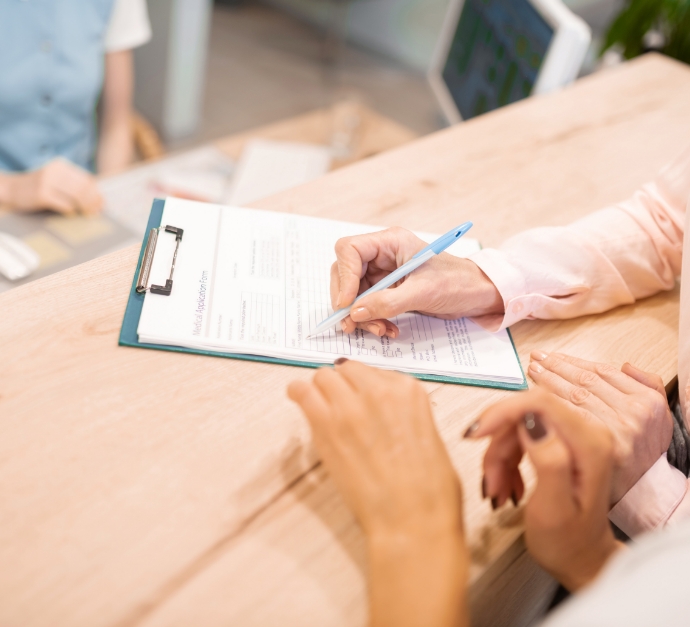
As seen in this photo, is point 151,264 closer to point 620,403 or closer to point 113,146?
point 620,403

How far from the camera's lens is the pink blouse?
2.32 feet

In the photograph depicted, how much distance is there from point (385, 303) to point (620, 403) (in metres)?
0.26

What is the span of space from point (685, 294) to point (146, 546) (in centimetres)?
67

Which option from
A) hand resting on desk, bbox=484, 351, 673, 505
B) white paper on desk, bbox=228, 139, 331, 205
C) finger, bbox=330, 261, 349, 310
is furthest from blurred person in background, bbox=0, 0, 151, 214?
hand resting on desk, bbox=484, 351, 673, 505

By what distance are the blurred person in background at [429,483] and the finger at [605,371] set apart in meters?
0.18

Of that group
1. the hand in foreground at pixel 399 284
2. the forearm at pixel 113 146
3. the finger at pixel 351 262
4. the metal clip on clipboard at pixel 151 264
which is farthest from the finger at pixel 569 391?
the forearm at pixel 113 146

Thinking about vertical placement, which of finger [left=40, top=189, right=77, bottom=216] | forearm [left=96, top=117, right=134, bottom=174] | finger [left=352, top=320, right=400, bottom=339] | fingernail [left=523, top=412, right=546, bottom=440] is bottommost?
forearm [left=96, top=117, right=134, bottom=174]

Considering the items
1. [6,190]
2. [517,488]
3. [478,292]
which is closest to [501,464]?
[517,488]

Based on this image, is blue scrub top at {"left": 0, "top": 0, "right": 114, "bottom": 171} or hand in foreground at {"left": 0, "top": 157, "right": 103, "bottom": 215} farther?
blue scrub top at {"left": 0, "top": 0, "right": 114, "bottom": 171}

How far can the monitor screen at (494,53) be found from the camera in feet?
4.36

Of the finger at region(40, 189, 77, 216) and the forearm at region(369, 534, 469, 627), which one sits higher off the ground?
the forearm at region(369, 534, 469, 627)

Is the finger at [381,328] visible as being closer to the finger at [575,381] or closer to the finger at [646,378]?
the finger at [575,381]

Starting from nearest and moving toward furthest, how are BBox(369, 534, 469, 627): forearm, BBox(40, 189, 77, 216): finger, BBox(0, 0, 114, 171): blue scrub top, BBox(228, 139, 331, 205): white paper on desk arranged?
1. BBox(369, 534, 469, 627): forearm
2. BBox(40, 189, 77, 216): finger
3. BBox(0, 0, 114, 171): blue scrub top
4. BBox(228, 139, 331, 205): white paper on desk

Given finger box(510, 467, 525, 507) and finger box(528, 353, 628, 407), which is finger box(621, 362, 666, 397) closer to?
finger box(528, 353, 628, 407)
